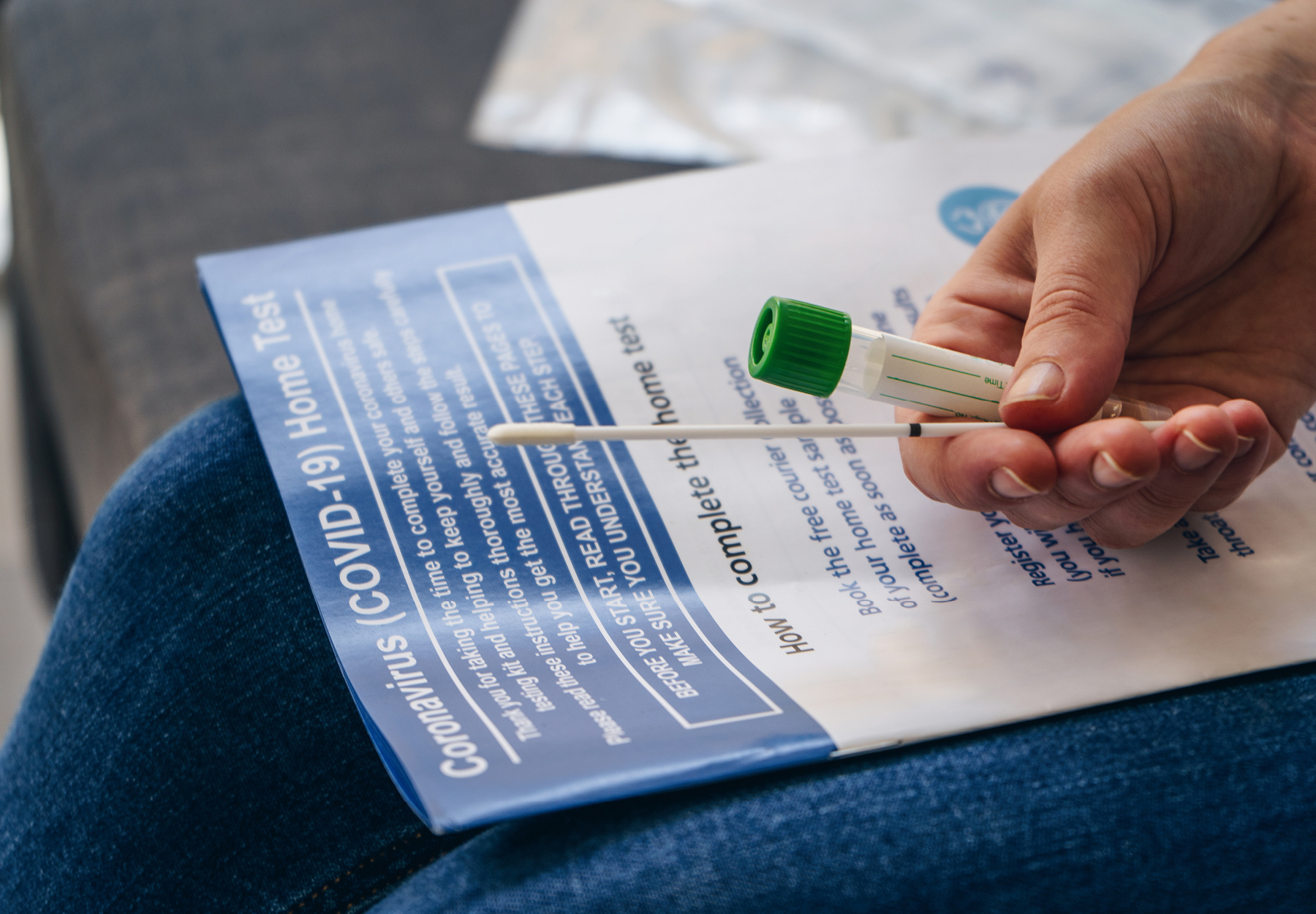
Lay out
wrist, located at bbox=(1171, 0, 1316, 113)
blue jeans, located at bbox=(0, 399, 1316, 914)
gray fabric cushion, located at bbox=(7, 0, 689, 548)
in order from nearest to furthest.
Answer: blue jeans, located at bbox=(0, 399, 1316, 914) → wrist, located at bbox=(1171, 0, 1316, 113) → gray fabric cushion, located at bbox=(7, 0, 689, 548)

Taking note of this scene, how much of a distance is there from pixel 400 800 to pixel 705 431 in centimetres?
19

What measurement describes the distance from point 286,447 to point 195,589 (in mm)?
71

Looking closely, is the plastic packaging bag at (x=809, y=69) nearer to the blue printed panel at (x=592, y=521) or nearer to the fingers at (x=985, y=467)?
the blue printed panel at (x=592, y=521)

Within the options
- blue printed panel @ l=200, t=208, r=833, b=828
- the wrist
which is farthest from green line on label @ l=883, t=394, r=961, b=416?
the wrist

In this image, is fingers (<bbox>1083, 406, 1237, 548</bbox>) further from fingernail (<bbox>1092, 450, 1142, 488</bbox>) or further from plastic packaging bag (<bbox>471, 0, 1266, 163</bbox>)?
plastic packaging bag (<bbox>471, 0, 1266, 163</bbox>)

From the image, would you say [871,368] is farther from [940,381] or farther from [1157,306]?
[1157,306]

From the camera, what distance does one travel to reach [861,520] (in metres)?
0.44

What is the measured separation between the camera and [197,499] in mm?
463

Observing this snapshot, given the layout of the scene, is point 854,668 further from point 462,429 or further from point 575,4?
point 575,4

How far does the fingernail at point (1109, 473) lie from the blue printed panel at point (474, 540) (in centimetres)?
13

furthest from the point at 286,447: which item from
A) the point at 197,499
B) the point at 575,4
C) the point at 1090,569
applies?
the point at 575,4

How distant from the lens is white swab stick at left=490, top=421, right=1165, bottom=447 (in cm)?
34

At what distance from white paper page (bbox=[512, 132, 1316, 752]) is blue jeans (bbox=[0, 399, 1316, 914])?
2cm

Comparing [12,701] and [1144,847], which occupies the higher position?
[1144,847]
